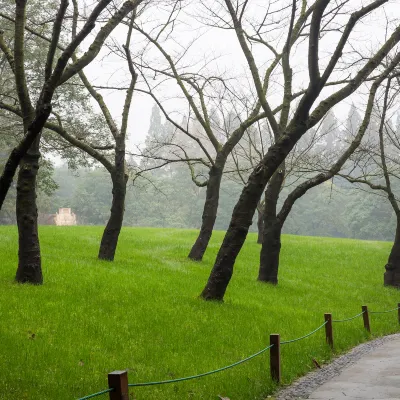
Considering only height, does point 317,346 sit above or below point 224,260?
below

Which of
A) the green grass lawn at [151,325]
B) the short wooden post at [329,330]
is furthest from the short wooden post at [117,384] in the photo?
the short wooden post at [329,330]

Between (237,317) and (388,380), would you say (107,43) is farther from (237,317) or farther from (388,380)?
(388,380)

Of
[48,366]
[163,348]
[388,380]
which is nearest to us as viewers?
[48,366]

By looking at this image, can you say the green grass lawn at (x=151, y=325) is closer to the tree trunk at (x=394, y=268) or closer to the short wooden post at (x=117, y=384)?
the tree trunk at (x=394, y=268)

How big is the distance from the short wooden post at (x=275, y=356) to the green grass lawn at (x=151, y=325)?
0.15 meters

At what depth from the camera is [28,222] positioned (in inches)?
474

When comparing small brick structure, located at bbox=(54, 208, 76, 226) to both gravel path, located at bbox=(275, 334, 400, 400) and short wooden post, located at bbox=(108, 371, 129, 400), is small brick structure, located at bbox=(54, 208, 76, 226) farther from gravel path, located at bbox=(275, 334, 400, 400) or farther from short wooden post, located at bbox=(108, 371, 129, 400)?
short wooden post, located at bbox=(108, 371, 129, 400)

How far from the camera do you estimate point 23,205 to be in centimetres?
1197

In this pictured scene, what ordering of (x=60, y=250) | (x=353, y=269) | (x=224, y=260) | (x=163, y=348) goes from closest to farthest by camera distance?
(x=163, y=348)
(x=224, y=260)
(x=60, y=250)
(x=353, y=269)

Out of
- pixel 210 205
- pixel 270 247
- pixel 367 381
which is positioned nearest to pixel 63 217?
pixel 210 205

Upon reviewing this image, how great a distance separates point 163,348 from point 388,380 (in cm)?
365

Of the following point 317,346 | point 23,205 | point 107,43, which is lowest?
point 317,346

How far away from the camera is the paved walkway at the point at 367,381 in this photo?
7172mm

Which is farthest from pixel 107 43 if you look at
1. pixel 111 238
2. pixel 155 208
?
pixel 155 208
